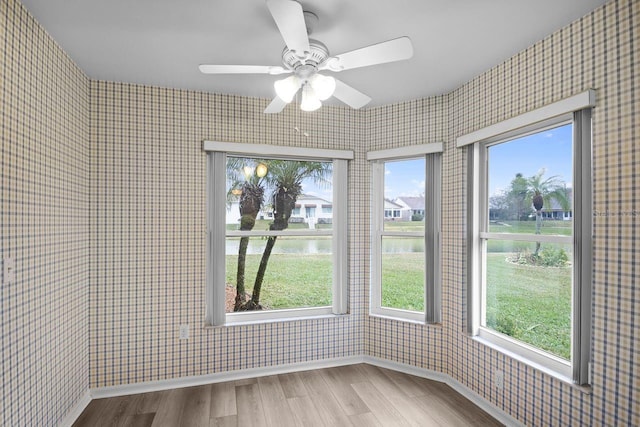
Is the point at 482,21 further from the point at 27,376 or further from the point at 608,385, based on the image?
the point at 27,376

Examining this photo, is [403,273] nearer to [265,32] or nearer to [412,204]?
[412,204]

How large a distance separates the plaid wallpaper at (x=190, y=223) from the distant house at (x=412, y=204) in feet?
0.81

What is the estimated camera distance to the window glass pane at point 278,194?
3121 millimetres

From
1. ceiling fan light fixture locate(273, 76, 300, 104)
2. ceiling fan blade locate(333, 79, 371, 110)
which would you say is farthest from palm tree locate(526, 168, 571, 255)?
ceiling fan light fixture locate(273, 76, 300, 104)

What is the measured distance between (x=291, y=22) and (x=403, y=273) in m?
2.44

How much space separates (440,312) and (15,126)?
3099mm

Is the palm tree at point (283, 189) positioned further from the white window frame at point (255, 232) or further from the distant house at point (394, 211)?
the distant house at point (394, 211)

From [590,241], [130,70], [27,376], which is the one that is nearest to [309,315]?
[27,376]

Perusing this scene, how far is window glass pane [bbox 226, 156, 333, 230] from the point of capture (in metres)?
3.12

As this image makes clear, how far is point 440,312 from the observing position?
3014mm

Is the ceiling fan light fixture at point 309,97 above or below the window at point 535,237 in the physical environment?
above

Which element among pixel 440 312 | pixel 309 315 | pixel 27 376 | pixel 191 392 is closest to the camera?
pixel 27 376

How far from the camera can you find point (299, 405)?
254cm

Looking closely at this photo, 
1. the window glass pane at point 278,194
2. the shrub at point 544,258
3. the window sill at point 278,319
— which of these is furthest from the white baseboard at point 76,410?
the shrub at point 544,258
